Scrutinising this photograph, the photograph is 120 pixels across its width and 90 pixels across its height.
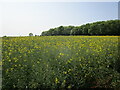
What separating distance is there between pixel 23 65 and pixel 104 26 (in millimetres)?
24407

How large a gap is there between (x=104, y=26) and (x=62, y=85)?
80.6ft

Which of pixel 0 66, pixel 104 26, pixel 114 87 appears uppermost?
pixel 104 26

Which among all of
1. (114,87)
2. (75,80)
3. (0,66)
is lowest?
(114,87)

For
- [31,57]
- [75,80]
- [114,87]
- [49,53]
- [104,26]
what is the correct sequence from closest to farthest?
[75,80]
[114,87]
[31,57]
[49,53]
[104,26]

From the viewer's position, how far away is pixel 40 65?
441cm

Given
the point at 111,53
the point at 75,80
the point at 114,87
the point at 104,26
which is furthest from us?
the point at 104,26

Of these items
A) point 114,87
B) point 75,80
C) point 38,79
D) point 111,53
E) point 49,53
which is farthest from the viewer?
point 111,53

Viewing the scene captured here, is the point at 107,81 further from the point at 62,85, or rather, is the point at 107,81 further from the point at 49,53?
the point at 49,53

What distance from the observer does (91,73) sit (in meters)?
4.68

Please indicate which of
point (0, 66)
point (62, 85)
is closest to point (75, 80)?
point (62, 85)

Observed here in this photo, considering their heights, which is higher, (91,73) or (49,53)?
(49,53)

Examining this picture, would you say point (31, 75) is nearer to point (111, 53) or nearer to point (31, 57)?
point (31, 57)

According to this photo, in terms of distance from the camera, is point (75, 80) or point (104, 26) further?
point (104, 26)

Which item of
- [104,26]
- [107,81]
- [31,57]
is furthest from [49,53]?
[104,26]
